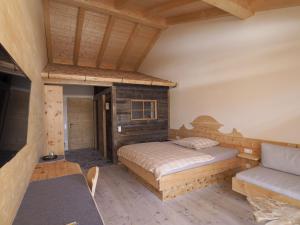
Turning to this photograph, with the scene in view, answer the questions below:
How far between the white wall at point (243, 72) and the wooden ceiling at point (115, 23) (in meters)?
0.27

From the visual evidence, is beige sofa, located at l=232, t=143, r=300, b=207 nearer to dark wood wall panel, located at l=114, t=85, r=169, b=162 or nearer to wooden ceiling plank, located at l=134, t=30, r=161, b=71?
dark wood wall panel, located at l=114, t=85, r=169, b=162

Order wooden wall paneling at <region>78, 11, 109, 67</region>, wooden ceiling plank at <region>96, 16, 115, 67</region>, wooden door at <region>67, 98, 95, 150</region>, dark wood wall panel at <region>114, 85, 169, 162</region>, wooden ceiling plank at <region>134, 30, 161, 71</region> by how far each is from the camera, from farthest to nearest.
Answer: wooden door at <region>67, 98, 95, 150</region> < wooden ceiling plank at <region>134, 30, 161, 71</region> < dark wood wall panel at <region>114, 85, 169, 162</region> < wooden ceiling plank at <region>96, 16, 115, 67</region> < wooden wall paneling at <region>78, 11, 109, 67</region>

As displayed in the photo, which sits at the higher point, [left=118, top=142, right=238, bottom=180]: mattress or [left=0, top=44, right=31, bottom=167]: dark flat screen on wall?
[left=0, top=44, right=31, bottom=167]: dark flat screen on wall

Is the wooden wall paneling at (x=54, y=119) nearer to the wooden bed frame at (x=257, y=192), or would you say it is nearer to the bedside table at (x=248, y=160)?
the wooden bed frame at (x=257, y=192)

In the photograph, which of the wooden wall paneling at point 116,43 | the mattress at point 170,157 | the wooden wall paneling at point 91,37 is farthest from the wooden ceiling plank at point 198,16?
the mattress at point 170,157

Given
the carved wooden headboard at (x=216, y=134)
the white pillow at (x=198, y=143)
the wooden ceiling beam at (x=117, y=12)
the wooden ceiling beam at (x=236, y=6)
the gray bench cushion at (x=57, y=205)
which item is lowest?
the gray bench cushion at (x=57, y=205)

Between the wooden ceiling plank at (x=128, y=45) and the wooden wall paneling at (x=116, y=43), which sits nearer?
the wooden wall paneling at (x=116, y=43)

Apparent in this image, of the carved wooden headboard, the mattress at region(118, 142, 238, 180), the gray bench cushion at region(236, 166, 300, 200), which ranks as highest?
the carved wooden headboard

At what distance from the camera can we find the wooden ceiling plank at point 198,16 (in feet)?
11.1

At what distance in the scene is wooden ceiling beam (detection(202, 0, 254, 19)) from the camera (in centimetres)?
254

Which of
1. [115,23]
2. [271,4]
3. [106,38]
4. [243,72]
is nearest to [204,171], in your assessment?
[243,72]

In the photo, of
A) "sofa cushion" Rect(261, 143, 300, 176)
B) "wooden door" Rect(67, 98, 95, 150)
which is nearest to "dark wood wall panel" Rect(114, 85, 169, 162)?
"wooden door" Rect(67, 98, 95, 150)

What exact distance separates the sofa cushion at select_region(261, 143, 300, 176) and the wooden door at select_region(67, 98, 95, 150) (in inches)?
219

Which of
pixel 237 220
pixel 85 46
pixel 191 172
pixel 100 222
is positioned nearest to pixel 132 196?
pixel 191 172
